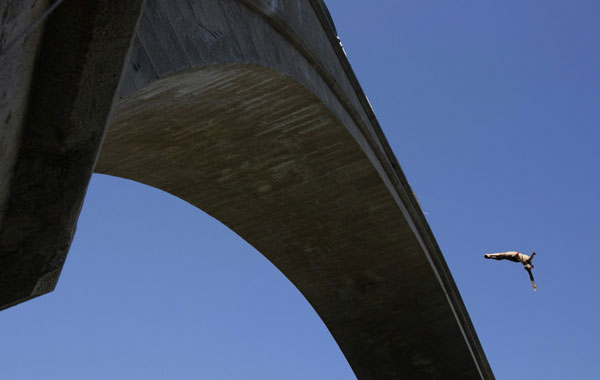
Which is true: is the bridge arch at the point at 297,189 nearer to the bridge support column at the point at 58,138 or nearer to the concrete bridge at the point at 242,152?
the concrete bridge at the point at 242,152

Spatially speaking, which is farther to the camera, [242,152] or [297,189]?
[297,189]

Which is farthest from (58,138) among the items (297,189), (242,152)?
(297,189)

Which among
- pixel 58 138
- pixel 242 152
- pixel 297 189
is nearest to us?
pixel 58 138

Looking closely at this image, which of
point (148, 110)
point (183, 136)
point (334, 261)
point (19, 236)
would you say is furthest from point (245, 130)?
point (19, 236)

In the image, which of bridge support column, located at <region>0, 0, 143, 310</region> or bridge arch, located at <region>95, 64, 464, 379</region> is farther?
bridge arch, located at <region>95, 64, 464, 379</region>

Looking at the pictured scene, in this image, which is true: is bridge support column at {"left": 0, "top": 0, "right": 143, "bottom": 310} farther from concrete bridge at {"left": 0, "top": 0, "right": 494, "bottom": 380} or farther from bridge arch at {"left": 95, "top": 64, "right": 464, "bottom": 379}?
bridge arch at {"left": 95, "top": 64, "right": 464, "bottom": 379}

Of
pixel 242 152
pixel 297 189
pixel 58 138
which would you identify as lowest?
pixel 58 138

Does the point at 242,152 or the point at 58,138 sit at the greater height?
the point at 242,152

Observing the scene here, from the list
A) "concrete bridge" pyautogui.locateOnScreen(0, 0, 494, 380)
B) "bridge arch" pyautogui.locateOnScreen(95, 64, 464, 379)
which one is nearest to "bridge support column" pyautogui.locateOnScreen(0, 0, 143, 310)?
"concrete bridge" pyautogui.locateOnScreen(0, 0, 494, 380)

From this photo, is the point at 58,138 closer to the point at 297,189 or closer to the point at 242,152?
the point at 242,152

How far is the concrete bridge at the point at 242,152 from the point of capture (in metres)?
1.68

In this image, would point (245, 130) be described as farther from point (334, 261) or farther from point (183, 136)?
point (334, 261)

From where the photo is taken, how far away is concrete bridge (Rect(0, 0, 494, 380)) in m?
1.68

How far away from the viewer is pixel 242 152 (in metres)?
6.27
